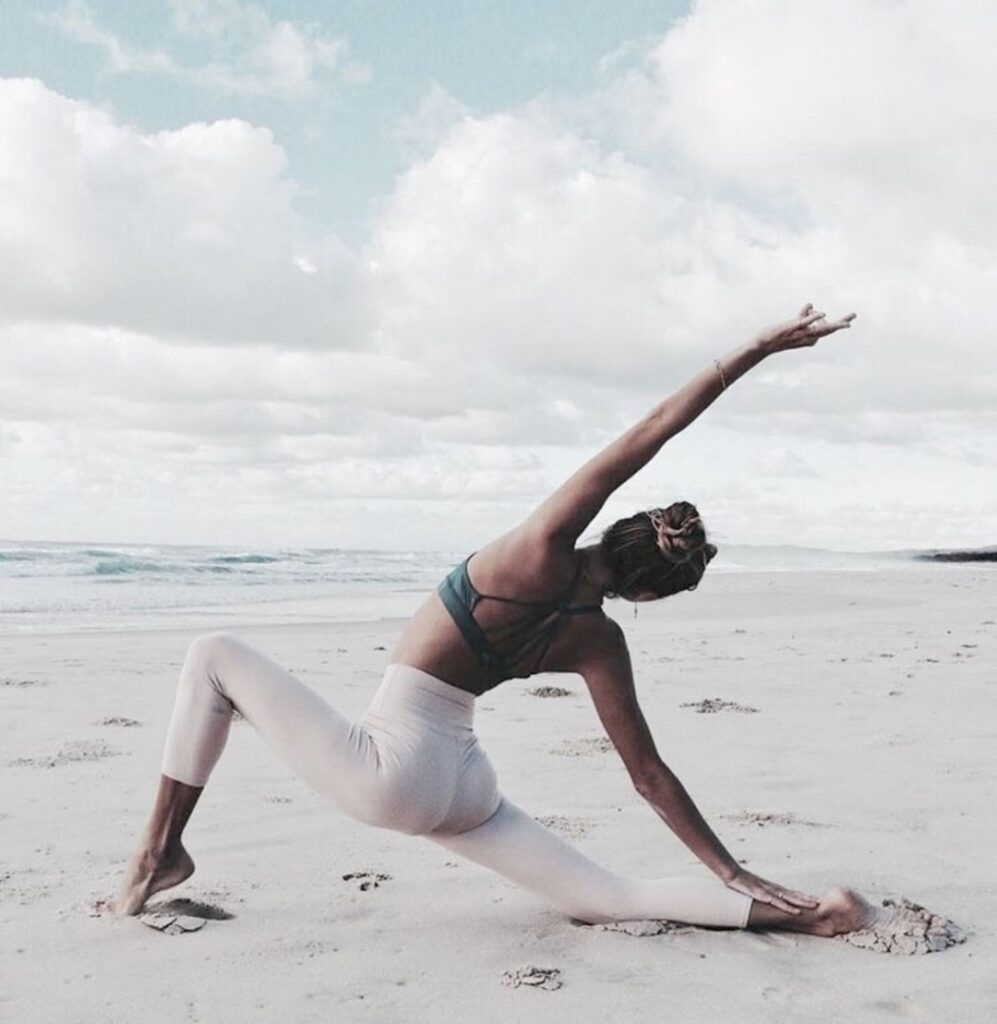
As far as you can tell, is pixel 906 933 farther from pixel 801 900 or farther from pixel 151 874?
pixel 151 874

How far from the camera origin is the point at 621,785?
213 inches

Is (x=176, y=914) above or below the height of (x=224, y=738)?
below

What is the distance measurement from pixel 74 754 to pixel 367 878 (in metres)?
2.80

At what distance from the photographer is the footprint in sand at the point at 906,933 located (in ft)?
10.6

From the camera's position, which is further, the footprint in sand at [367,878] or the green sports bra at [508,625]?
the footprint in sand at [367,878]

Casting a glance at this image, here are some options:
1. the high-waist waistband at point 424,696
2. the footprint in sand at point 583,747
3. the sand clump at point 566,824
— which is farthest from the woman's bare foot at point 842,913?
the footprint in sand at point 583,747

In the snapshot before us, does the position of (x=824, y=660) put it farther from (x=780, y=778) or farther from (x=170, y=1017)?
(x=170, y=1017)

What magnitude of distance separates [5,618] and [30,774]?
12.1 meters

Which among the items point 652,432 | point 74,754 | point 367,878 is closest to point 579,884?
point 367,878

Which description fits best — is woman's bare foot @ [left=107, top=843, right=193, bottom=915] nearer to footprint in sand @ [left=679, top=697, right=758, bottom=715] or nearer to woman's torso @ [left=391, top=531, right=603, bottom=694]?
woman's torso @ [left=391, top=531, right=603, bottom=694]

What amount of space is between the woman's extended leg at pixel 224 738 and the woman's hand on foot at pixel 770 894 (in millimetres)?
1168

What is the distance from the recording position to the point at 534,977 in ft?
9.93

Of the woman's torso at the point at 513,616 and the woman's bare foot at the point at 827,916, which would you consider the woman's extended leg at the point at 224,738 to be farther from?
the woman's bare foot at the point at 827,916

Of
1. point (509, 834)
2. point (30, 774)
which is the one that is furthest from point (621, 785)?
point (30, 774)
